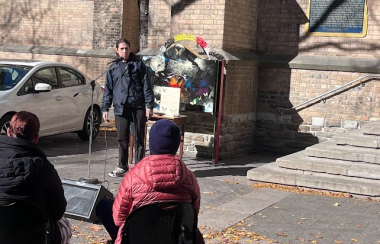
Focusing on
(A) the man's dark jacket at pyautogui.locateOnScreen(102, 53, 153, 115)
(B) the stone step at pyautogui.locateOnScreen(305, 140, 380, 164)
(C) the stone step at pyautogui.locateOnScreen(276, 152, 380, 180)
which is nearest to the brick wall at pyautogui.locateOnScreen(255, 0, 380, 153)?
(B) the stone step at pyautogui.locateOnScreen(305, 140, 380, 164)

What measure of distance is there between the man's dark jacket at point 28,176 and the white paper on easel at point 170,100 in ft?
20.6

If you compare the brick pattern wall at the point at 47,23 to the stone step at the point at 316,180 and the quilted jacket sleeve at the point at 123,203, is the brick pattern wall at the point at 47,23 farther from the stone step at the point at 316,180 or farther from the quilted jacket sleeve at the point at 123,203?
the quilted jacket sleeve at the point at 123,203

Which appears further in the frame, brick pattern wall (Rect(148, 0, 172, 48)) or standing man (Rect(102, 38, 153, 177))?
brick pattern wall (Rect(148, 0, 172, 48))

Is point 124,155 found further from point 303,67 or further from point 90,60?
point 90,60

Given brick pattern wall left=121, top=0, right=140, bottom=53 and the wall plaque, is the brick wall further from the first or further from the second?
brick pattern wall left=121, top=0, right=140, bottom=53

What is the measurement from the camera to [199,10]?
460 inches

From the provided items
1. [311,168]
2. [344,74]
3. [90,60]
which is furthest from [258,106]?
[90,60]

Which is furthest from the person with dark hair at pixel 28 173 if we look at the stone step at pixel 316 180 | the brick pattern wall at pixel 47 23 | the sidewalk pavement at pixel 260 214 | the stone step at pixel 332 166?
the brick pattern wall at pixel 47 23

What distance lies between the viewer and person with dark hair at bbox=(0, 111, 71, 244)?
4.30 meters

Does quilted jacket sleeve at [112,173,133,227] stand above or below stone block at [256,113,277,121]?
above

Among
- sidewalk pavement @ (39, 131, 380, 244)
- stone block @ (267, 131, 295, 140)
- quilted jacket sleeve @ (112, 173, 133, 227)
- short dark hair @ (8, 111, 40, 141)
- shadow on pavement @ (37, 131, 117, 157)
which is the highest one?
short dark hair @ (8, 111, 40, 141)

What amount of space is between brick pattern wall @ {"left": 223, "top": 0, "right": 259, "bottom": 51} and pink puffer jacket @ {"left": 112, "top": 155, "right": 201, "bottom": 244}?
745 cm

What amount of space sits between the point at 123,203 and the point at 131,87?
5.15m

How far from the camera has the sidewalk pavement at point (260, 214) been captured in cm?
680
